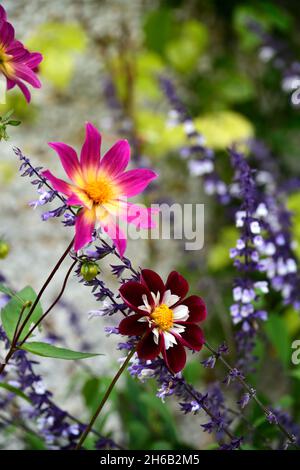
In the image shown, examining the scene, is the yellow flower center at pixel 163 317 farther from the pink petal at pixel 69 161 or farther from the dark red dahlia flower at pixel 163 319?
the pink petal at pixel 69 161

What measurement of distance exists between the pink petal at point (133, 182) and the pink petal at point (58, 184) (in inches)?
2.1

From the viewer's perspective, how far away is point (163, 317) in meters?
0.54

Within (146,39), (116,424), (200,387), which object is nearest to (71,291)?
(116,424)

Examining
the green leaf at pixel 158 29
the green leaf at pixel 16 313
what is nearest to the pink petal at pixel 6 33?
the green leaf at pixel 16 313

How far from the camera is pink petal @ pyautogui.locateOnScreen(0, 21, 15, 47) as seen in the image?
55cm

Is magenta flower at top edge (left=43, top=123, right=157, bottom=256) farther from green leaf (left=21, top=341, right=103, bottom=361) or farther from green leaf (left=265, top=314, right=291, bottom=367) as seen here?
green leaf (left=265, top=314, right=291, bottom=367)

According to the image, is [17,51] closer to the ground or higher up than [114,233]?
higher up

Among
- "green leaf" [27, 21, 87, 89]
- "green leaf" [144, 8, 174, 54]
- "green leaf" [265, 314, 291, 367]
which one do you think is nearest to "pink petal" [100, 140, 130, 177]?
"green leaf" [265, 314, 291, 367]

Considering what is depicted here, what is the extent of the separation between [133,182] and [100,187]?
29 millimetres

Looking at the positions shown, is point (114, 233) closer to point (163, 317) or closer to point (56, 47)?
point (163, 317)

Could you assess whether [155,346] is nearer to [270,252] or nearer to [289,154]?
[270,252]

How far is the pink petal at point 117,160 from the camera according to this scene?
56 centimetres

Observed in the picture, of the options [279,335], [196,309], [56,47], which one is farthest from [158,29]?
[196,309]

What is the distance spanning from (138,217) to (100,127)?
0.95 metres
